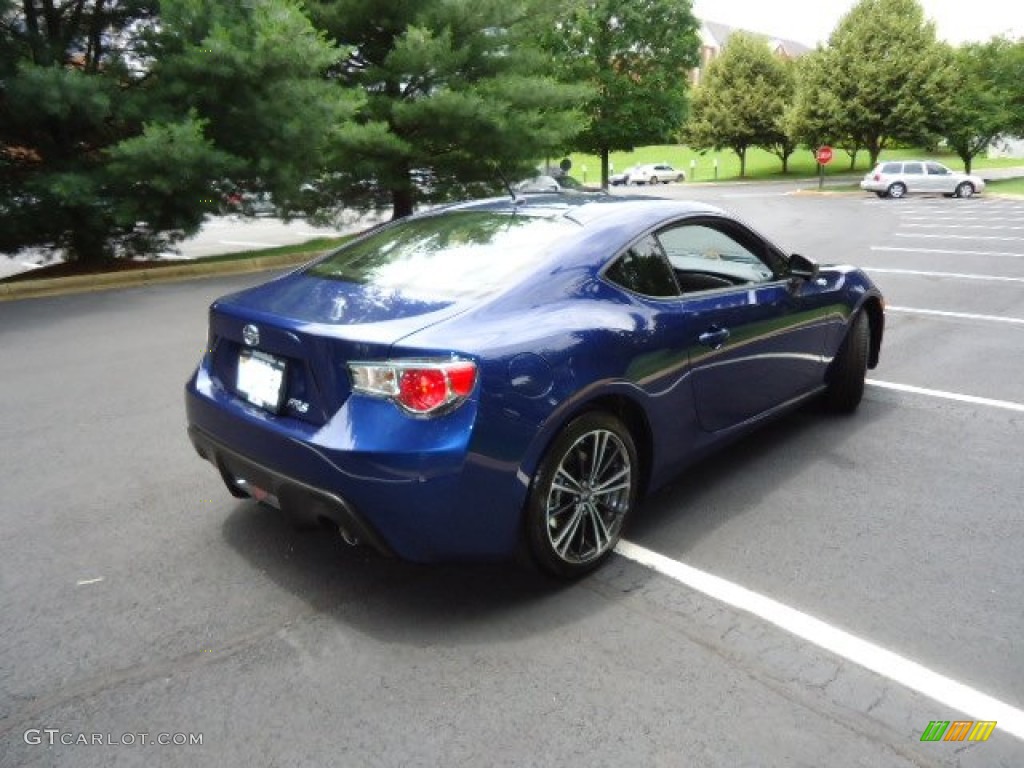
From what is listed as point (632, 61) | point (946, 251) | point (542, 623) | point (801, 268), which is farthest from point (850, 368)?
point (632, 61)

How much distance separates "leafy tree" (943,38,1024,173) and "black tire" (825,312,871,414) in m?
40.2

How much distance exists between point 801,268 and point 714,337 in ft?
3.52

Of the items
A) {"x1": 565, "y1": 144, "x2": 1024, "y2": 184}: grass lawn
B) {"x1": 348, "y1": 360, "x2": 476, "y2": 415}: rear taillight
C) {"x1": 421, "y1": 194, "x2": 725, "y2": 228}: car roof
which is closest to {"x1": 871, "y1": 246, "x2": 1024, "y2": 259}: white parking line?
{"x1": 421, "y1": 194, "x2": 725, "y2": 228}: car roof

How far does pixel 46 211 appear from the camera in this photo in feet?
35.7

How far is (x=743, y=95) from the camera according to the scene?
160ft

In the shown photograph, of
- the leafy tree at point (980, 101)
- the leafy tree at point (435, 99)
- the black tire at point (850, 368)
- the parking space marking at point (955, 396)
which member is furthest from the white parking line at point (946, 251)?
the leafy tree at point (980, 101)

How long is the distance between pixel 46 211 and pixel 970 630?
12.0 m

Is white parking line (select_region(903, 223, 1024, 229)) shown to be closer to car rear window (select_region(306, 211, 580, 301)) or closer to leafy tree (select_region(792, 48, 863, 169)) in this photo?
car rear window (select_region(306, 211, 580, 301))

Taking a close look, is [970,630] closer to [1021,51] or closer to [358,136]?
[358,136]

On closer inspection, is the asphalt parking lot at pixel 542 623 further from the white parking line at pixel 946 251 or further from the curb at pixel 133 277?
the white parking line at pixel 946 251

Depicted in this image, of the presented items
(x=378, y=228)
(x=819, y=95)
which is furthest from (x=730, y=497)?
(x=819, y=95)

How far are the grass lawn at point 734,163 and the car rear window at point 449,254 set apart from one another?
47535mm

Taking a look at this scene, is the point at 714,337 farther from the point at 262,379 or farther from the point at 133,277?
the point at 133,277

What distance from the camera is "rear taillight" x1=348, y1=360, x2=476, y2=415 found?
101 inches
